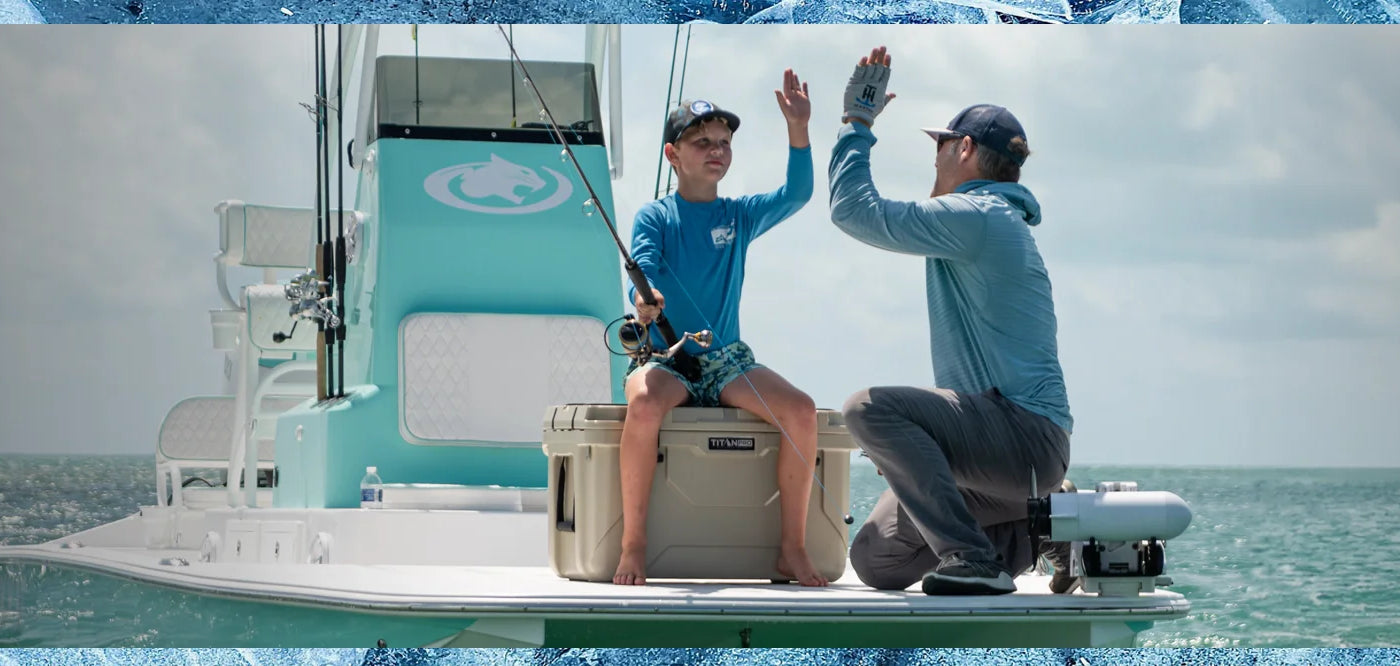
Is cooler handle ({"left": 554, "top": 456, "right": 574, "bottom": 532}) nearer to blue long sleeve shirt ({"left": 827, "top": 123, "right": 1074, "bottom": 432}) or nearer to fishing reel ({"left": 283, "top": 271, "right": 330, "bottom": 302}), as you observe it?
blue long sleeve shirt ({"left": 827, "top": 123, "right": 1074, "bottom": 432})

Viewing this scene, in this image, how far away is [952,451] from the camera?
2.70 meters

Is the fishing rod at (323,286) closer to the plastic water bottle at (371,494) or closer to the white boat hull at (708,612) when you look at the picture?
the plastic water bottle at (371,494)

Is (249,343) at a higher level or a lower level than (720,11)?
lower

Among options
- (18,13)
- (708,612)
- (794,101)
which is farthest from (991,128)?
(18,13)

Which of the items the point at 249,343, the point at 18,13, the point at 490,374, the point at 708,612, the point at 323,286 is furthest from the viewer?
the point at 249,343

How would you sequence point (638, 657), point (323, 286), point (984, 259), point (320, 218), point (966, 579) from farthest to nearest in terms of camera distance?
point (320, 218) → point (323, 286) → point (638, 657) → point (984, 259) → point (966, 579)

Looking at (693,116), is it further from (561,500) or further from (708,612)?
(708,612)

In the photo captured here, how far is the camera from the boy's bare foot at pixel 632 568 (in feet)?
9.44

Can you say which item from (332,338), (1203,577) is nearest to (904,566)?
(332,338)

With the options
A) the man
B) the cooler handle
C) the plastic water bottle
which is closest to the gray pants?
the man

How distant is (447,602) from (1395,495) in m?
25.0

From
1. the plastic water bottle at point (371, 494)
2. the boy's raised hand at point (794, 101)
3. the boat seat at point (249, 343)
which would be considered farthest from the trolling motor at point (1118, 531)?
the boat seat at point (249, 343)

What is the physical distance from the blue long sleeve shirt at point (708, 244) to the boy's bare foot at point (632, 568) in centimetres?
44

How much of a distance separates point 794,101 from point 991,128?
375mm
